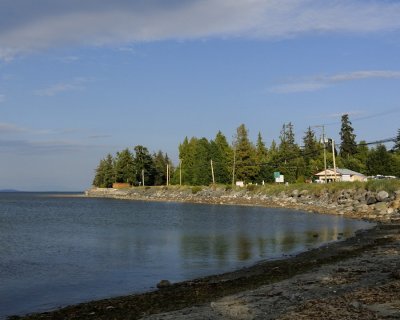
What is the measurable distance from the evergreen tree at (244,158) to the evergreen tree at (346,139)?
106ft

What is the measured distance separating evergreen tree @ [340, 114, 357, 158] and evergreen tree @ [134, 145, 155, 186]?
56.5 m

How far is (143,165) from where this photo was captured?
14612 centimetres

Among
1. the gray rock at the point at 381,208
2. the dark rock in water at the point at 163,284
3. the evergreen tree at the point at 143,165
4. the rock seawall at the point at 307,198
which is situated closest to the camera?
the dark rock in water at the point at 163,284

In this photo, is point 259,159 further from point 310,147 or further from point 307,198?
point 307,198

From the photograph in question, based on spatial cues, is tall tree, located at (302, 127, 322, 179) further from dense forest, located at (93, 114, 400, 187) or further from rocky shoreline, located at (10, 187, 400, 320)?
rocky shoreline, located at (10, 187, 400, 320)

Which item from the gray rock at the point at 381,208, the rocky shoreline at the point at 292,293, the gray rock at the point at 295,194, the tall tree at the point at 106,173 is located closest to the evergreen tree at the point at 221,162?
the gray rock at the point at 295,194

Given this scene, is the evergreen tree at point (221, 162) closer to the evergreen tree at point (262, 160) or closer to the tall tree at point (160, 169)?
the evergreen tree at point (262, 160)

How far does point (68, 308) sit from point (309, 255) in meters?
12.7

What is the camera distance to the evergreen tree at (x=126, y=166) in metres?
147

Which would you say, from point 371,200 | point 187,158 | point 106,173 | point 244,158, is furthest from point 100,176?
point 371,200

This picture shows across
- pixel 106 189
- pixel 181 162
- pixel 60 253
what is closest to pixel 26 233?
pixel 60 253

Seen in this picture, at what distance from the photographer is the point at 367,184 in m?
60.1

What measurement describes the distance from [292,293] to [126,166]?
13762cm

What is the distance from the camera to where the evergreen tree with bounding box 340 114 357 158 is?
130875 millimetres
